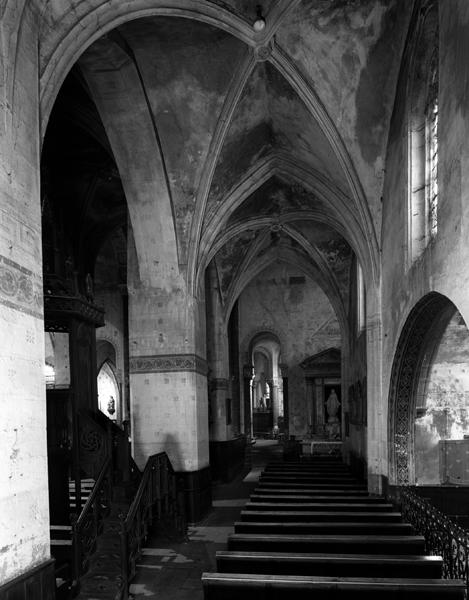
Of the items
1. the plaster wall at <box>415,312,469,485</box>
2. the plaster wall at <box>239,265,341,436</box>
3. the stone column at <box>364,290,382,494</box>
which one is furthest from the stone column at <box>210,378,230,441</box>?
the plaster wall at <box>415,312,469,485</box>

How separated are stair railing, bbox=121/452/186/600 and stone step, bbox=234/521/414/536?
6.52 feet

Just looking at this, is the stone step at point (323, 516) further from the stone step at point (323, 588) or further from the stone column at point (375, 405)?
the stone step at point (323, 588)

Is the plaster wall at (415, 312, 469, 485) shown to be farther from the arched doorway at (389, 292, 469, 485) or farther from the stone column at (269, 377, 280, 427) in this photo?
the stone column at (269, 377, 280, 427)

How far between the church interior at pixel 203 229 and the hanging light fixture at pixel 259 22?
5 cm

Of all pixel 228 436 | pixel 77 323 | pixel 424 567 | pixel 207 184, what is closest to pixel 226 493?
pixel 228 436

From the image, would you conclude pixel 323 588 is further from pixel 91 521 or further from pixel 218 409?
pixel 218 409

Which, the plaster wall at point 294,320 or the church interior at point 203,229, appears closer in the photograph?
the church interior at point 203,229

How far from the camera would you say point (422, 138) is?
8625 millimetres

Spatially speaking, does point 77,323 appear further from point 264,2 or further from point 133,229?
point 264,2

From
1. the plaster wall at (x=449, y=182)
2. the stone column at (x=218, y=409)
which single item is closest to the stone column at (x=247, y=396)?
the stone column at (x=218, y=409)

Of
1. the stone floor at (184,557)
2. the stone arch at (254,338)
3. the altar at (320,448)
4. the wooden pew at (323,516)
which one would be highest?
the stone arch at (254,338)

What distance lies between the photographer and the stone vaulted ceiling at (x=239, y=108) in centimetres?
907

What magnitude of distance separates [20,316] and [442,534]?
6056mm

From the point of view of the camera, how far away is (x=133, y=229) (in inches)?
490
